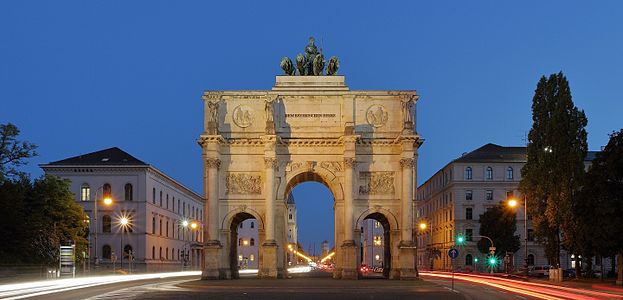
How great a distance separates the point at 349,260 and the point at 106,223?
4364 centimetres

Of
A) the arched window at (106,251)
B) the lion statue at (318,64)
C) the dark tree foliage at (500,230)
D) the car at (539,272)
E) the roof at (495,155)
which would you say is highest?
the lion statue at (318,64)

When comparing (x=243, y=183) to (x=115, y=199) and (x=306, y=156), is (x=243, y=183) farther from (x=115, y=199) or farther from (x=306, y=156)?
(x=115, y=199)

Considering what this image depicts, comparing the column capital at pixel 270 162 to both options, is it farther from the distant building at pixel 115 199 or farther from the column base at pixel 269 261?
the distant building at pixel 115 199

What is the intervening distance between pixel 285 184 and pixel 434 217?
72.0 meters

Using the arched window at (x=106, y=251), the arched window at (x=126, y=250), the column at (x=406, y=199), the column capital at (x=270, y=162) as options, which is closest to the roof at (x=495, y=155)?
the arched window at (x=126, y=250)

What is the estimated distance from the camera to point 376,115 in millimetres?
64375

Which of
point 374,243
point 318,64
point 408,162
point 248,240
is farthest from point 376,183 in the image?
point 374,243

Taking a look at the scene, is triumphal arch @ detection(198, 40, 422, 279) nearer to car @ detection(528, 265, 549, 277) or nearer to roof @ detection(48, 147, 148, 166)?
car @ detection(528, 265, 549, 277)

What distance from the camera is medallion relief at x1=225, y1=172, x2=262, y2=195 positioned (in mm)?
64188

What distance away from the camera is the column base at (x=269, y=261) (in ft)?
200

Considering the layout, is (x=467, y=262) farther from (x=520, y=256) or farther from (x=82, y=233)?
(x=82, y=233)

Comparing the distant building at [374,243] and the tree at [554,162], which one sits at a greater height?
the tree at [554,162]

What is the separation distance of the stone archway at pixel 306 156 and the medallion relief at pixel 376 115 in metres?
0.08

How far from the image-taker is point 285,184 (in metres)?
63.8
